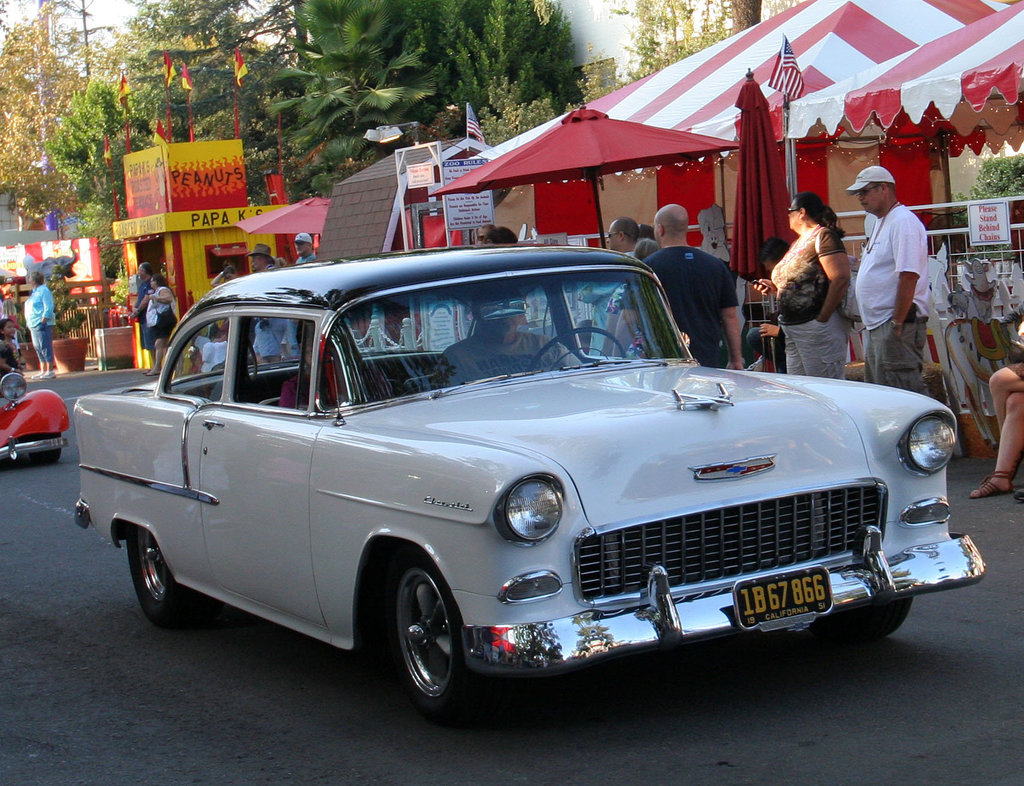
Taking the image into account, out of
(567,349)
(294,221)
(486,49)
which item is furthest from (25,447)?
(486,49)

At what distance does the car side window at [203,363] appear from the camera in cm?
589

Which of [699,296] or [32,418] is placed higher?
[699,296]

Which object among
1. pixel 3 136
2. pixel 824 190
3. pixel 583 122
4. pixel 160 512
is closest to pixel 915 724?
pixel 160 512

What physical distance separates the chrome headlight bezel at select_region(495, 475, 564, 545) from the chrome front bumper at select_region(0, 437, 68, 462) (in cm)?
1006

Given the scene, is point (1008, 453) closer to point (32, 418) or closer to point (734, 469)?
point (734, 469)

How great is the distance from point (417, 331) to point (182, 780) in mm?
1815

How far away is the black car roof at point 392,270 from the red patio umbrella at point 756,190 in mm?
5186

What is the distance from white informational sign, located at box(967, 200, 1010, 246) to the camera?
954cm

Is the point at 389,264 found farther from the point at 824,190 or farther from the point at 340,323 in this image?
the point at 824,190

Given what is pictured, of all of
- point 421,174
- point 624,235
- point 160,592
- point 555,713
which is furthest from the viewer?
point 421,174

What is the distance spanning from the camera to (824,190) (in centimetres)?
1666

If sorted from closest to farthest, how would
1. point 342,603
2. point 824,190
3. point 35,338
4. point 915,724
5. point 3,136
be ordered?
point 915,724, point 342,603, point 824,190, point 35,338, point 3,136

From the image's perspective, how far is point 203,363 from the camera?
6156mm

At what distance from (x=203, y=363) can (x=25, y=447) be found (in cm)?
758
